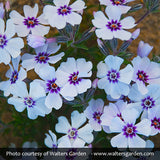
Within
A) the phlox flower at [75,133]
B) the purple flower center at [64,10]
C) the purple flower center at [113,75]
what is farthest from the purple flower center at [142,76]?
the purple flower center at [64,10]

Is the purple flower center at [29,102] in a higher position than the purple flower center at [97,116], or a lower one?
higher

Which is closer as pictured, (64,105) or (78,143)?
(78,143)

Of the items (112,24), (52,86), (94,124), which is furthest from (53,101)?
(112,24)

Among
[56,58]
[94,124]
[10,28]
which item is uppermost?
[10,28]

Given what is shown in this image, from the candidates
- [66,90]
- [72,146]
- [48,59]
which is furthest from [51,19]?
[72,146]

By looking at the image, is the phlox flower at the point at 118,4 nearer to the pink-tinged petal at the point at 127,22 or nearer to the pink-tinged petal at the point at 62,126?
the pink-tinged petal at the point at 127,22

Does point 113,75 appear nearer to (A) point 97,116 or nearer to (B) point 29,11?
(A) point 97,116

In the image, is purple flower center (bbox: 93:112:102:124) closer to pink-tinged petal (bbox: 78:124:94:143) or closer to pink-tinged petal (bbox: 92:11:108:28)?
pink-tinged petal (bbox: 78:124:94:143)
